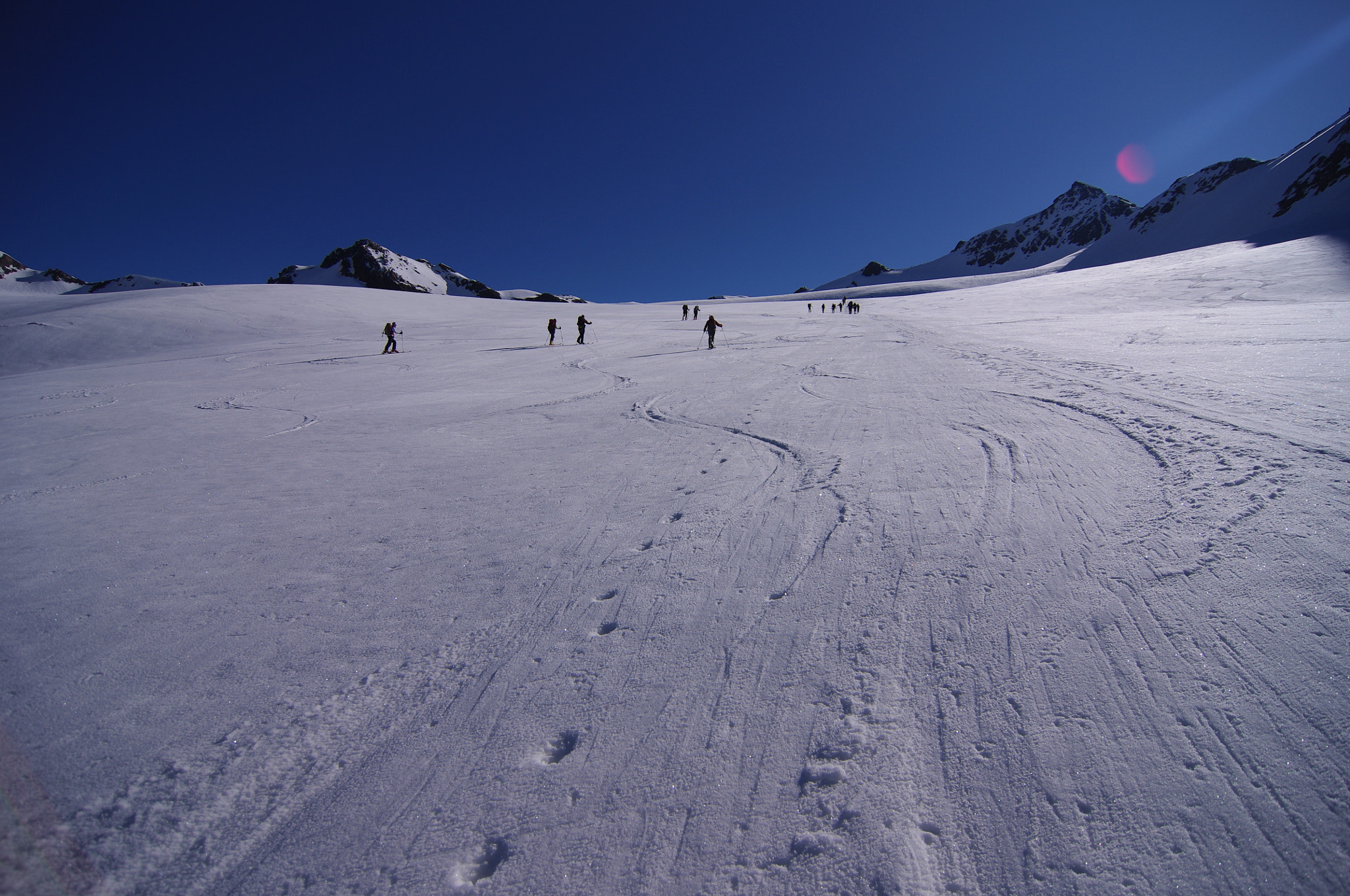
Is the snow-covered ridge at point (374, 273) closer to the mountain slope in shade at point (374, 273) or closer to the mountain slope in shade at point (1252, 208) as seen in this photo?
the mountain slope in shade at point (374, 273)

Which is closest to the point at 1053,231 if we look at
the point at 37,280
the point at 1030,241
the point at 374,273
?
the point at 1030,241

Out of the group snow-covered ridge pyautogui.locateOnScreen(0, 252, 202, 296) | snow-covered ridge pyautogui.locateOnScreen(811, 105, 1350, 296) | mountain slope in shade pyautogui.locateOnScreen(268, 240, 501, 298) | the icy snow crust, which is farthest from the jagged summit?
snow-covered ridge pyautogui.locateOnScreen(0, 252, 202, 296)

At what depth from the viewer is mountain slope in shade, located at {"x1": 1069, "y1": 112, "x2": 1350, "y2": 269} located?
4741 cm

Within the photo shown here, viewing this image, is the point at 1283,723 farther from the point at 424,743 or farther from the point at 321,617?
the point at 321,617

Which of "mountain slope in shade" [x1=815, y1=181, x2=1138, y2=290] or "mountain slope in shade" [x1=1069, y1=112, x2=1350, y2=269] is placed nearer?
"mountain slope in shade" [x1=1069, y1=112, x2=1350, y2=269]

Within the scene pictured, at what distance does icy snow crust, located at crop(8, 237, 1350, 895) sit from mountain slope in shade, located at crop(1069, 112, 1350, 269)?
57529mm

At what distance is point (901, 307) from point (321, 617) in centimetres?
4097

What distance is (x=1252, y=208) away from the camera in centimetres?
6694

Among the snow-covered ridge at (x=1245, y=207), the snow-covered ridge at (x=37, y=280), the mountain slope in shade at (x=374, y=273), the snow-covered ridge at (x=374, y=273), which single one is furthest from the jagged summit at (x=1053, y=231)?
the snow-covered ridge at (x=37, y=280)

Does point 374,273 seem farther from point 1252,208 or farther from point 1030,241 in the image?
point 1030,241

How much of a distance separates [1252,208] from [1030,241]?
129 m

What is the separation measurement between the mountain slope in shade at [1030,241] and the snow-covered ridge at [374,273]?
111382mm

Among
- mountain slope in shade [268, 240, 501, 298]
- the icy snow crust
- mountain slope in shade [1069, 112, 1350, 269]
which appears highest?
mountain slope in shade [268, 240, 501, 298]

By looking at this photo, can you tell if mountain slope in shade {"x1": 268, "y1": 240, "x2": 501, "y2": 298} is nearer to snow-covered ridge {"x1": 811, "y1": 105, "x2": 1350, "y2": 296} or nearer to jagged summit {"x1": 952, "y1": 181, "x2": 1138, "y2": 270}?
snow-covered ridge {"x1": 811, "y1": 105, "x2": 1350, "y2": 296}
